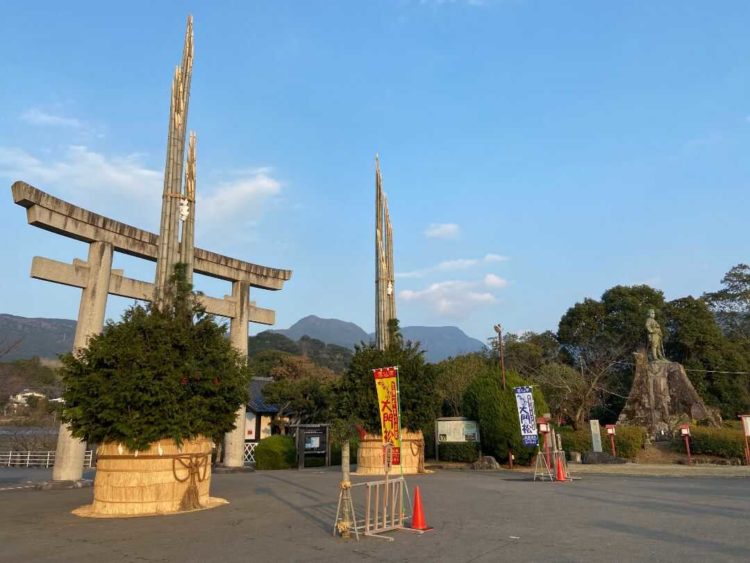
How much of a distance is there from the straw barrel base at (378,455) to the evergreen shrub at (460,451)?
198 inches

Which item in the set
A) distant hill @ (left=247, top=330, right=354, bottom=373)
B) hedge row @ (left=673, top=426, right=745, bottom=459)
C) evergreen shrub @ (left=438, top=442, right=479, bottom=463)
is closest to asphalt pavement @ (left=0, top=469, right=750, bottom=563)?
evergreen shrub @ (left=438, top=442, right=479, bottom=463)

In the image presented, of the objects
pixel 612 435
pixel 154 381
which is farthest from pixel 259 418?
pixel 154 381

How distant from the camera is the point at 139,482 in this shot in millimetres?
9812

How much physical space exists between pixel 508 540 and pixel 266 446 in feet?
64.6

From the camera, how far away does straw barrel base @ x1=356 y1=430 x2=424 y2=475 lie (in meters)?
18.4

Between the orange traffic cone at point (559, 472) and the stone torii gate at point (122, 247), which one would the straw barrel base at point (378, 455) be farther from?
the stone torii gate at point (122, 247)

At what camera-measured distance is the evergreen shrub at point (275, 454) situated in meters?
24.7

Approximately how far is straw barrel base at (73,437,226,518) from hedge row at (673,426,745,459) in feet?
69.8

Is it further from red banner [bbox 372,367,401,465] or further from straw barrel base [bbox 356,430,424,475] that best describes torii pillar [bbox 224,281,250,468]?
red banner [bbox 372,367,401,465]

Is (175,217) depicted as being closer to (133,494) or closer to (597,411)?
→ (133,494)

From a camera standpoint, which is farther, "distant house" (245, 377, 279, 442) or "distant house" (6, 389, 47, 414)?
"distant house" (6, 389, 47, 414)

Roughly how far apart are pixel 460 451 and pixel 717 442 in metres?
10.4

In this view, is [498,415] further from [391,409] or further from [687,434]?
[391,409]

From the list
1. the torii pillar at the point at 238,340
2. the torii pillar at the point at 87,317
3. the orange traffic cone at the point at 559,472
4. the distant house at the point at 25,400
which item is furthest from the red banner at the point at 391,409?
the distant house at the point at 25,400
